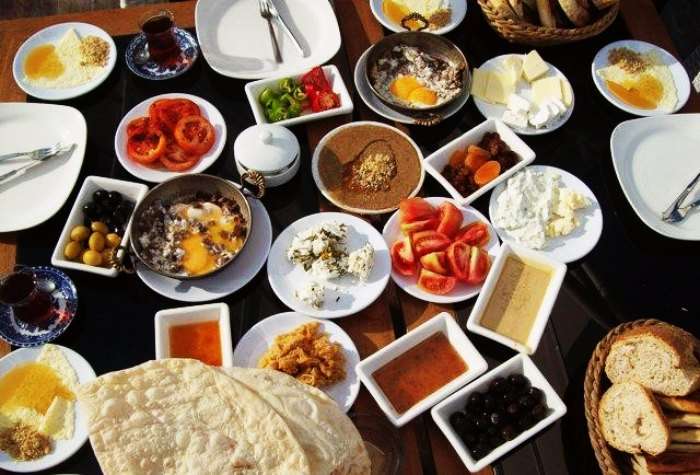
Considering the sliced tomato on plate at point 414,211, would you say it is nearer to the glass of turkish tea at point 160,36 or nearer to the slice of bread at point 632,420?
the slice of bread at point 632,420

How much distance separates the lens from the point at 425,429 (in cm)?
246

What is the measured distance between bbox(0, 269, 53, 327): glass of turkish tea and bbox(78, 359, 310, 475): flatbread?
790 millimetres

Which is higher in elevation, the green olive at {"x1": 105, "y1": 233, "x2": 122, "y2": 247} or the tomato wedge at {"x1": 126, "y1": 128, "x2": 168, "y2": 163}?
the tomato wedge at {"x1": 126, "y1": 128, "x2": 168, "y2": 163}

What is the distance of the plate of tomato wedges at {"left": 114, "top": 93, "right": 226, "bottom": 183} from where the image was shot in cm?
298

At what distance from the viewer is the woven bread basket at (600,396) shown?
2.24 meters

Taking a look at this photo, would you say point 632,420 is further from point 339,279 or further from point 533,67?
point 533,67

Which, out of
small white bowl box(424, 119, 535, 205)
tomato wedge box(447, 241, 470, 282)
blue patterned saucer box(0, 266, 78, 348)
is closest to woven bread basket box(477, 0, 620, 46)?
small white bowl box(424, 119, 535, 205)

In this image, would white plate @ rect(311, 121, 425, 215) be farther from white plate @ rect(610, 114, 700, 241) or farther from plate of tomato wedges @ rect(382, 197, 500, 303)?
white plate @ rect(610, 114, 700, 241)

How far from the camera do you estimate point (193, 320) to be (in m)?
2.57

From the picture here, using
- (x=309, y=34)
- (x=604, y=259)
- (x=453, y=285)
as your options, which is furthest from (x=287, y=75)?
(x=604, y=259)

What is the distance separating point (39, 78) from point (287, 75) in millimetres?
1291

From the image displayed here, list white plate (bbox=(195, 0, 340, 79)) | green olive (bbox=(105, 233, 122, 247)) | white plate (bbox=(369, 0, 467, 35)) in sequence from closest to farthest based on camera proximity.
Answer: green olive (bbox=(105, 233, 122, 247)), white plate (bbox=(195, 0, 340, 79)), white plate (bbox=(369, 0, 467, 35))

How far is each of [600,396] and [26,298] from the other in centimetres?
231

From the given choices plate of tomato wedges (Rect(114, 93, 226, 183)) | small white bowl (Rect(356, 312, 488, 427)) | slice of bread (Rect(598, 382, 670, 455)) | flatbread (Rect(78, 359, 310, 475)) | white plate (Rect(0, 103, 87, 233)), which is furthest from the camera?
plate of tomato wedges (Rect(114, 93, 226, 183))
